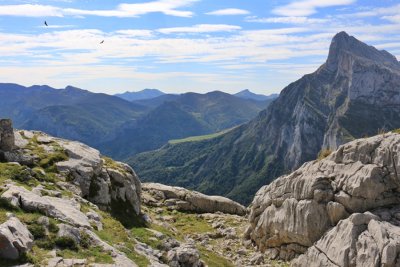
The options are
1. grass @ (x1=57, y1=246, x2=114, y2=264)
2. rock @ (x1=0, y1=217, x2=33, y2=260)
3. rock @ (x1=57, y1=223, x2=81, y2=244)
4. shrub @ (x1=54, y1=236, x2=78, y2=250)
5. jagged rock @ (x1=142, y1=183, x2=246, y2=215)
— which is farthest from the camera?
jagged rock @ (x1=142, y1=183, x2=246, y2=215)

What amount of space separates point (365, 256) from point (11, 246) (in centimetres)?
2644

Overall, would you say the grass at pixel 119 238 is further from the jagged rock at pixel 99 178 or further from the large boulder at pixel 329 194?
the large boulder at pixel 329 194

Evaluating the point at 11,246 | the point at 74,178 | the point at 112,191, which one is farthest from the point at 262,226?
the point at 11,246

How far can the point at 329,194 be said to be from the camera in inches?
1610

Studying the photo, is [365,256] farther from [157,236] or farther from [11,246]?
[11,246]

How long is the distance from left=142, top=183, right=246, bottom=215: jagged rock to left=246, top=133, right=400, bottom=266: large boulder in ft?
75.6

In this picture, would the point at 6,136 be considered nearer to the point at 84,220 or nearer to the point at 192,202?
the point at 84,220

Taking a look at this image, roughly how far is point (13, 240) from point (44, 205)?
716 cm

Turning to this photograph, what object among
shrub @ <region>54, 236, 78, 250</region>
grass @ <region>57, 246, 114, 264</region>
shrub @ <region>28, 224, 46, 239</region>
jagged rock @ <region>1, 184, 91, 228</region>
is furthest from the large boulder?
shrub @ <region>28, 224, 46, 239</region>

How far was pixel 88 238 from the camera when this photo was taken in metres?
27.0

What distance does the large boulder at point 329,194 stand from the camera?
3844 cm

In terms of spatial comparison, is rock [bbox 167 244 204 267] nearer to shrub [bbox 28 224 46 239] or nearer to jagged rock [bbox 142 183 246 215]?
shrub [bbox 28 224 46 239]

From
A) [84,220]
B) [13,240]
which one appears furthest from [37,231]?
[84,220]

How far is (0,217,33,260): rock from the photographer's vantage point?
819 inches
